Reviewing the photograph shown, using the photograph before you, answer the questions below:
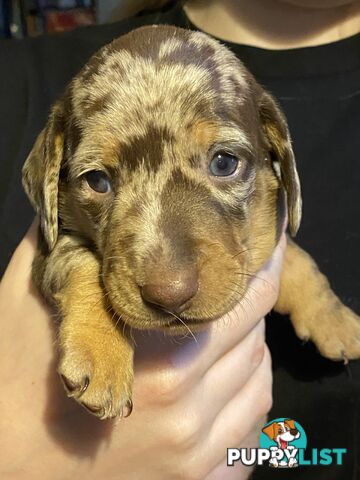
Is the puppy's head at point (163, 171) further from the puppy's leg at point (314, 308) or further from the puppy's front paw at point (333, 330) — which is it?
the puppy's front paw at point (333, 330)

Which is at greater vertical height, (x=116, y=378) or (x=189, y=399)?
(x=116, y=378)

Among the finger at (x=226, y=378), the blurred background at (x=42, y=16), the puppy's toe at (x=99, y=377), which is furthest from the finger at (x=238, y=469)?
the blurred background at (x=42, y=16)

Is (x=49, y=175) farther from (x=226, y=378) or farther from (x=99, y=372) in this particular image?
(x=226, y=378)

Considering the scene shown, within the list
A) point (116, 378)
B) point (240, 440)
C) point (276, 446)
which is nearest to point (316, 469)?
point (276, 446)

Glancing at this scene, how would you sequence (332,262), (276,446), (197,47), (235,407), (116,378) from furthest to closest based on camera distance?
1. (332,262)
2. (276,446)
3. (235,407)
4. (197,47)
5. (116,378)

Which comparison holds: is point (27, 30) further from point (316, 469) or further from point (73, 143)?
point (316, 469)

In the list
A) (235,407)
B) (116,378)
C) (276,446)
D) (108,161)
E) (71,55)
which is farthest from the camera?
(71,55)

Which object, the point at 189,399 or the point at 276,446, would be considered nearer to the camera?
the point at 189,399

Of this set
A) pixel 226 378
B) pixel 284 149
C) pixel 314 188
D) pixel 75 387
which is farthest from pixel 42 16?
pixel 75 387
